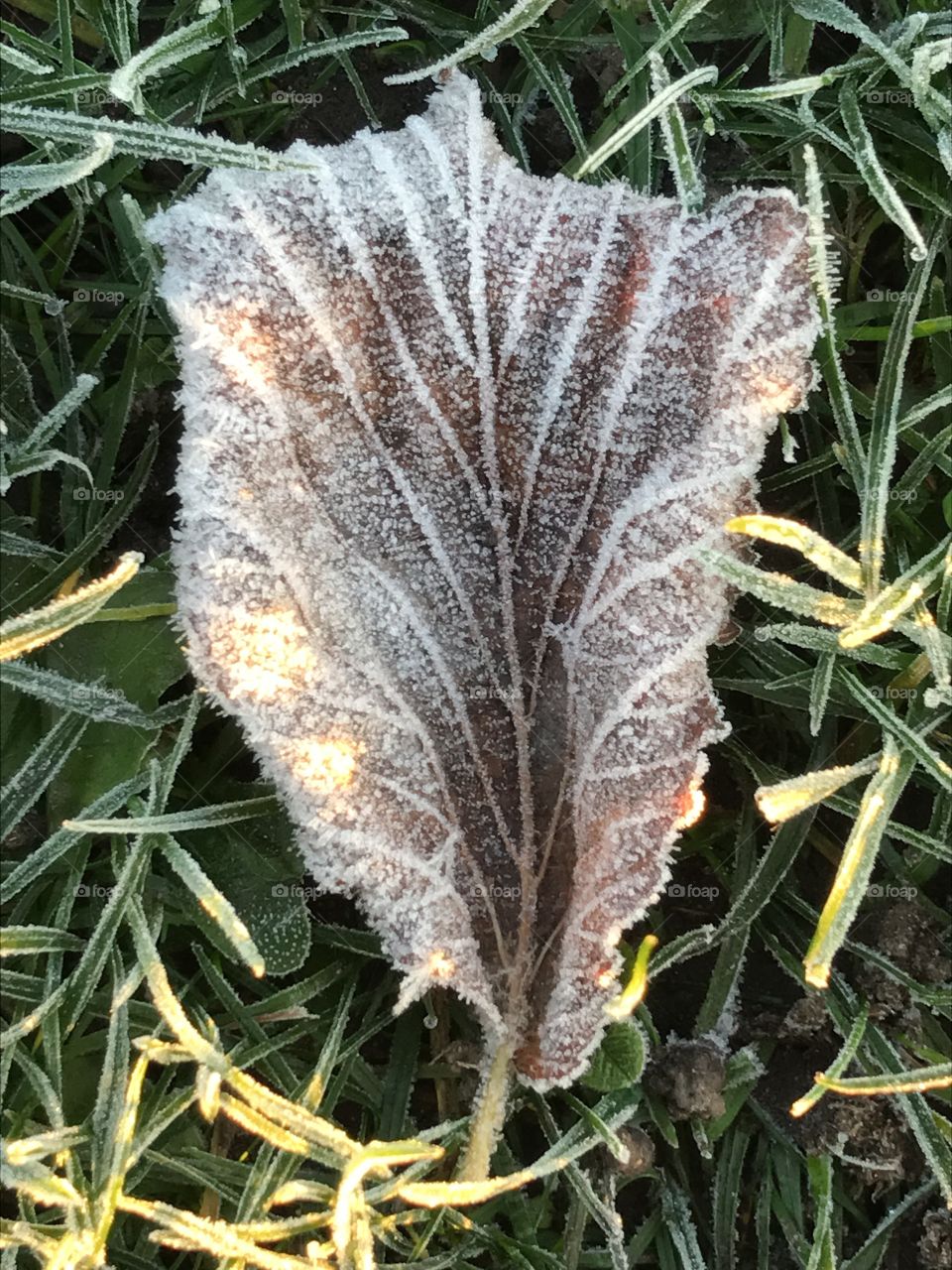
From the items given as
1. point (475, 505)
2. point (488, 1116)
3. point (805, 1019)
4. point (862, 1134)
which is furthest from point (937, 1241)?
point (475, 505)

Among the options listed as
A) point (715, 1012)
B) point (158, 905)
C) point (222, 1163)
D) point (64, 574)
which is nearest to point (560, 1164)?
point (715, 1012)

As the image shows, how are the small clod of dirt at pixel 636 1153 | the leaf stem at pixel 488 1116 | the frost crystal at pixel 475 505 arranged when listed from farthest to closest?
1. the small clod of dirt at pixel 636 1153
2. the leaf stem at pixel 488 1116
3. the frost crystal at pixel 475 505

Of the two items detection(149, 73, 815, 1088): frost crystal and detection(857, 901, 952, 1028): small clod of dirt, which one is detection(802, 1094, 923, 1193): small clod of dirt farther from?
detection(149, 73, 815, 1088): frost crystal

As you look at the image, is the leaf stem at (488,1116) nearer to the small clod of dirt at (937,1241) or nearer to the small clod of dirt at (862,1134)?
the small clod of dirt at (862,1134)

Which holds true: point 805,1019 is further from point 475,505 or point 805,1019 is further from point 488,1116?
point 475,505

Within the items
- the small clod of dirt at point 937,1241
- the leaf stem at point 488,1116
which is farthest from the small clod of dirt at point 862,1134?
the leaf stem at point 488,1116

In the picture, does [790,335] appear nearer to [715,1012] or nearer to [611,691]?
[611,691]
